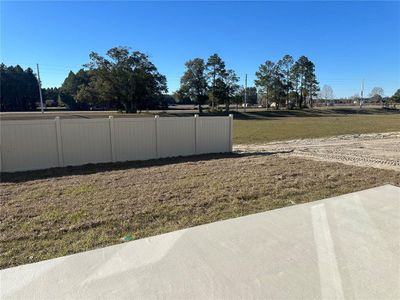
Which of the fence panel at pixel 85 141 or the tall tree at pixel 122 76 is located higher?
the tall tree at pixel 122 76

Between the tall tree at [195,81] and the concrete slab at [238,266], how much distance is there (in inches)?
1899

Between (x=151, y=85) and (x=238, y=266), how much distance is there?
150 feet

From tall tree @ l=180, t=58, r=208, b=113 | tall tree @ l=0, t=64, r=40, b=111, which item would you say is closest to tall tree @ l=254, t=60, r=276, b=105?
tall tree @ l=180, t=58, r=208, b=113

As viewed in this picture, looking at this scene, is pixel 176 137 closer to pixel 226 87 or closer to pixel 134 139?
pixel 134 139

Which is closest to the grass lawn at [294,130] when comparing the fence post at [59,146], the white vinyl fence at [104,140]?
the white vinyl fence at [104,140]

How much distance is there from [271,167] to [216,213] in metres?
3.95

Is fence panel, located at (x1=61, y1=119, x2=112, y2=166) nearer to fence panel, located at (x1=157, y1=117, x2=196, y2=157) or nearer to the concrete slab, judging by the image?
fence panel, located at (x1=157, y1=117, x2=196, y2=157)

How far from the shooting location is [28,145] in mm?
8312

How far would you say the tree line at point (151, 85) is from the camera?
148 feet

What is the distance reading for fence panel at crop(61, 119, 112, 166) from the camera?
881cm

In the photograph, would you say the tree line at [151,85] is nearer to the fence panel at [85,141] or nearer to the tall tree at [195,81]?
the tall tree at [195,81]

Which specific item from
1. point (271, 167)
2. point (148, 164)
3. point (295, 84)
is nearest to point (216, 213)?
point (271, 167)

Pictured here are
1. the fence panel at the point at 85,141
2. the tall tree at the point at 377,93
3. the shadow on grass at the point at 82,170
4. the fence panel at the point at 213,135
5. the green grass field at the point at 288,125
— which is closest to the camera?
the shadow on grass at the point at 82,170

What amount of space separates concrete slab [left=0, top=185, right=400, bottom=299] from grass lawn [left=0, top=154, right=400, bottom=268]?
0.39 meters
